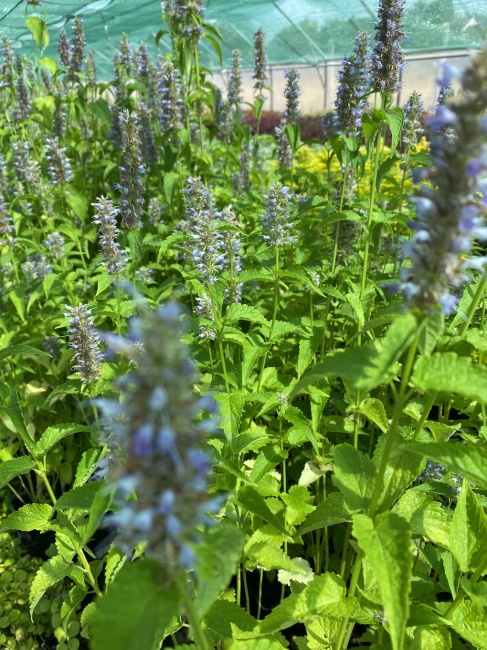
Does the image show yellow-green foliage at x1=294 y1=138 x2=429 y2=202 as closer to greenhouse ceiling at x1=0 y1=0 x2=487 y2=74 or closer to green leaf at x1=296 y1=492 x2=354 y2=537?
green leaf at x1=296 y1=492 x2=354 y2=537

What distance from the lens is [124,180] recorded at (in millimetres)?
3723

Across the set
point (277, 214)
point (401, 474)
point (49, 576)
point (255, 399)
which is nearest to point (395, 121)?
point (277, 214)

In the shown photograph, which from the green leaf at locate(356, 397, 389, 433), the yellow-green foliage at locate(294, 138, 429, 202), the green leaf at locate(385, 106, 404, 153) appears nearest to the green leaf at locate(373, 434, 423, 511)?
→ the green leaf at locate(356, 397, 389, 433)

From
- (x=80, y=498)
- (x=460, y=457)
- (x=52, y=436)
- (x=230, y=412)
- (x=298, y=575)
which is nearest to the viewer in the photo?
(x=460, y=457)

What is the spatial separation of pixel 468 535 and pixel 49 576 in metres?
1.97

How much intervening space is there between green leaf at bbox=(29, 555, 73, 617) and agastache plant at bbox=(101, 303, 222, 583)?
1.59m

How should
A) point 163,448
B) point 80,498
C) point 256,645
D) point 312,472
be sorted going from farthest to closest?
point 312,472 → point 256,645 → point 80,498 → point 163,448

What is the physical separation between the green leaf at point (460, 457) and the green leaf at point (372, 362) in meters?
0.29

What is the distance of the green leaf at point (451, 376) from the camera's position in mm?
1350

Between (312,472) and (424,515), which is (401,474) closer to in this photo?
(424,515)

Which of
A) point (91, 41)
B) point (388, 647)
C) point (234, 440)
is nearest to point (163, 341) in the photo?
point (234, 440)

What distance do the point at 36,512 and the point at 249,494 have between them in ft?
3.25

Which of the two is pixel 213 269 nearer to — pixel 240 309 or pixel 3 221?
pixel 240 309

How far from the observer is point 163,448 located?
105cm
